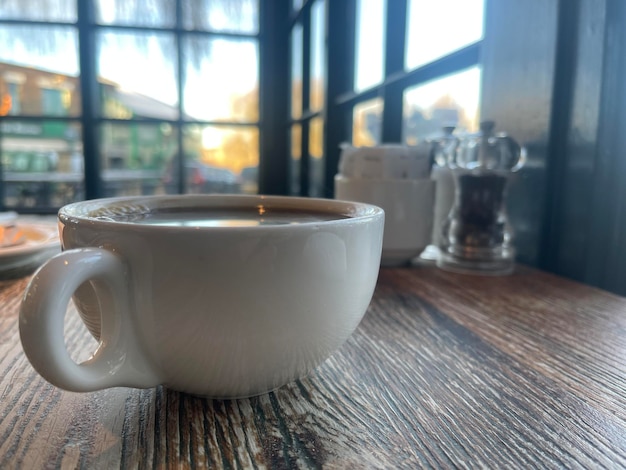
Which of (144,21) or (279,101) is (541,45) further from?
(144,21)

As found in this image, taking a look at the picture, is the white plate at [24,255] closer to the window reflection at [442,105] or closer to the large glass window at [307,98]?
the window reflection at [442,105]

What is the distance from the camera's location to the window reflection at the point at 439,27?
0.81 m

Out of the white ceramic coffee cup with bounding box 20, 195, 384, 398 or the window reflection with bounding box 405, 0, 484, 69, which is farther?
the window reflection with bounding box 405, 0, 484, 69

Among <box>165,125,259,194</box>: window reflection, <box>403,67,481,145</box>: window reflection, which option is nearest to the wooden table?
<box>403,67,481,145</box>: window reflection

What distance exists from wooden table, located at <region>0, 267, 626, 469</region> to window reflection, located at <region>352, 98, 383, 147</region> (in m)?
0.96

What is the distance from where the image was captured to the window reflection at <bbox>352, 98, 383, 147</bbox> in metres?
1.33

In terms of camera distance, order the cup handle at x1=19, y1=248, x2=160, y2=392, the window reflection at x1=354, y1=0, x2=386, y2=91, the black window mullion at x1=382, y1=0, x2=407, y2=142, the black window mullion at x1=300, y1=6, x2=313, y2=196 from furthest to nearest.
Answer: the black window mullion at x1=300, y1=6, x2=313, y2=196
the window reflection at x1=354, y1=0, x2=386, y2=91
the black window mullion at x1=382, y1=0, x2=407, y2=142
the cup handle at x1=19, y1=248, x2=160, y2=392

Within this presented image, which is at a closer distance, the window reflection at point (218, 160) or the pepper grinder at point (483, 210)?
the pepper grinder at point (483, 210)

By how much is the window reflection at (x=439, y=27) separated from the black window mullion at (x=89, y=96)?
1.79m

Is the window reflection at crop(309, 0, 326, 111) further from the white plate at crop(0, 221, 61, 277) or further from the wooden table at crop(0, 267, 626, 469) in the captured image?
the wooden table at crop(0, 267, 626, 469)

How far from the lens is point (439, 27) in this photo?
947mm

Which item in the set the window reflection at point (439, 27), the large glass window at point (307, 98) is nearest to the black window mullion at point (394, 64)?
the window reflection at point (439, 27)

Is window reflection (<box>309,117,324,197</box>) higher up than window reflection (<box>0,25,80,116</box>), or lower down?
lower down

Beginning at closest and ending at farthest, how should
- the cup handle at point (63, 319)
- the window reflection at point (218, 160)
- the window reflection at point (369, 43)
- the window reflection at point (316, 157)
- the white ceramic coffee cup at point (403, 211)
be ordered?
1. the cup handle at point (63, 319)
2. the white ceramic coffee cup at point (403, 211)
3. the window reflection at point (369, 43)
4. the window reflection at point (316, 157)
5. the window reflection at point (218, 160)
